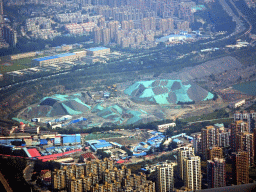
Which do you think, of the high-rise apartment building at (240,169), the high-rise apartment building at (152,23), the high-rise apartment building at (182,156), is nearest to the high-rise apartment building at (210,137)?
the high-rise apartment building at (182,156)

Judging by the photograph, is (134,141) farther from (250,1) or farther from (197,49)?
(250,1)

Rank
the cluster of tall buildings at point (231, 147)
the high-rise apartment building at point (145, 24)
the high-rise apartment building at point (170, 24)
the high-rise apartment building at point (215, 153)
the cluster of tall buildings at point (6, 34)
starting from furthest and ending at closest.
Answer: the high-rise apartment building at point (170, 24), the high-rise apartment building at point (145, 24), the cluster of tall buildings at point (6, 34), the high-rise apartment building at point (215, 153), the cluster of tall buildings at point (231, 147)

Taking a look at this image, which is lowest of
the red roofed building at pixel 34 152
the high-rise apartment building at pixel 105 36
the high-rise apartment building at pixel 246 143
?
the red roofed building at pixel 34 152

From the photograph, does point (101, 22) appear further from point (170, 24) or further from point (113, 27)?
point (170, 24)

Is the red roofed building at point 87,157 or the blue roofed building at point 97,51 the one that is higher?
the blue roofed building at point 97,51

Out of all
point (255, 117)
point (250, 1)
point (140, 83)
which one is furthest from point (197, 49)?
point (255, 117)

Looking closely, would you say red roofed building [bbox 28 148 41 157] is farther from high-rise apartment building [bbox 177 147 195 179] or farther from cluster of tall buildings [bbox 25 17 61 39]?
cluster of tall buildings [bbox 25 17 61 39]

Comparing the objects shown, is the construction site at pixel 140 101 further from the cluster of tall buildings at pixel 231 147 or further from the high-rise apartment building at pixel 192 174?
the high-rise apartment building at pixel 192 174
